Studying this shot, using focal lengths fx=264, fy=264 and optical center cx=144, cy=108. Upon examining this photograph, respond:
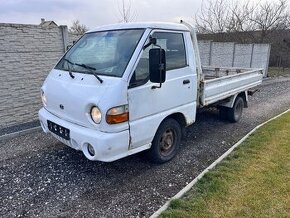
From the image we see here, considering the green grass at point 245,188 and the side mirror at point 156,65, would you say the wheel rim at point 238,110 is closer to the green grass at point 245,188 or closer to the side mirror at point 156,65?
the green grass at point 245,188

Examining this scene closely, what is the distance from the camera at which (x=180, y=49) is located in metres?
4.11

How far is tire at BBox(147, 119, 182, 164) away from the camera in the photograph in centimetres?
386

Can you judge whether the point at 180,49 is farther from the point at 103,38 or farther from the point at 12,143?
the point at 12,143

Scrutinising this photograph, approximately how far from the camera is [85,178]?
11.9 feet

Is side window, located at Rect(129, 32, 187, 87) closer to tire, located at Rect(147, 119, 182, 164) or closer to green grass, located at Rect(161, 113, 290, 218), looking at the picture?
tire, located at Rect(147, 119, 182, 164)

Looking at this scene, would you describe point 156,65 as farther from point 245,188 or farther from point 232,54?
point 232,54

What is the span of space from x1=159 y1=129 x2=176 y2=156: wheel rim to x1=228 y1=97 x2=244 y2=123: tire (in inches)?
96.2

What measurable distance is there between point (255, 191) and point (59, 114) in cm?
273

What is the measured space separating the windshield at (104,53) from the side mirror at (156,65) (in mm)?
346

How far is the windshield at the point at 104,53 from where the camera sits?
11.2 ft

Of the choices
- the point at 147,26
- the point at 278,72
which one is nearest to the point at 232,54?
the point at 278,72

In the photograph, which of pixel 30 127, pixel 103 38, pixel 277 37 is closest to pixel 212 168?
pixel 103 38

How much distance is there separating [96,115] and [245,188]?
→ 6.76 feet

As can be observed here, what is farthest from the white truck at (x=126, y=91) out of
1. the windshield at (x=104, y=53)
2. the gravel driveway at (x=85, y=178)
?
the gravel driveway at (x=85, y=178)
